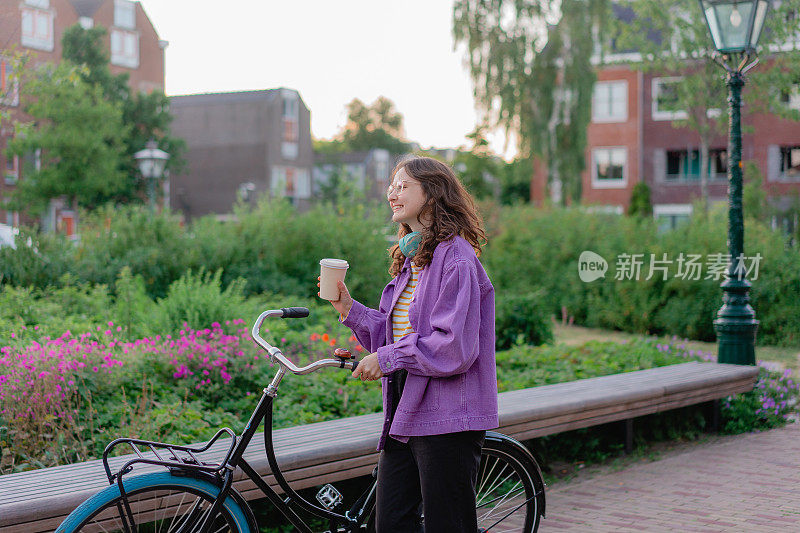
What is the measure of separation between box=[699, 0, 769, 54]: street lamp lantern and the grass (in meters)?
3.61

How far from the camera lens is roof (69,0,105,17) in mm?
37631

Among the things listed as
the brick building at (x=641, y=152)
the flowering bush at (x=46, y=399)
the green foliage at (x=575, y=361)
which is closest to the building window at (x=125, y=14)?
the brick building at (x=641, y=152)

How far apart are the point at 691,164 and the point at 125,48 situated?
26802 mm

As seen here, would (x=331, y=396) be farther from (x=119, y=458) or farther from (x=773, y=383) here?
(x=773, y=383)

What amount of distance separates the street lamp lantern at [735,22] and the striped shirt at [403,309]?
6.20 meters

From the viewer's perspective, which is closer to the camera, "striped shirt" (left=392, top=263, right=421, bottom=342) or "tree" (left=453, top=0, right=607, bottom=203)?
"striped shirt" (left=392, top=263, right=421, bottom=342)

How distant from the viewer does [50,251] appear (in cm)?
1141

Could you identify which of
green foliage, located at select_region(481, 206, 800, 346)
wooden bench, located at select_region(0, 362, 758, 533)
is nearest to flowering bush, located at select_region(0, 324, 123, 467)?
wooden bench, located at select_region(0, 362, 758, 533)

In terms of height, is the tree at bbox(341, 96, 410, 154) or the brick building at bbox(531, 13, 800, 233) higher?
the tree at bbox(341, 96, 410, 154)

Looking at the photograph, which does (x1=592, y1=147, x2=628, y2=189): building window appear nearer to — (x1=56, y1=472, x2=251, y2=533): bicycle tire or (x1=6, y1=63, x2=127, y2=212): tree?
(x1=6, y1=63, x2=127, y2=212): tree

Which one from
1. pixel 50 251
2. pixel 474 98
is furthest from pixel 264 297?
pixel 474 98

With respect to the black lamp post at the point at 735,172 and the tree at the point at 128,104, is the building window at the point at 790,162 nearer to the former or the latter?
the tree at the point at 128,104

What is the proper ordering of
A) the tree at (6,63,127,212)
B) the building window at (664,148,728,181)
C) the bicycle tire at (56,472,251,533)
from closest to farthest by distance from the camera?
1. the bicycle tire at (56,472,251,533)
2. the tree at (6,63,127,212)
3. the building window at (664,148,728,181)

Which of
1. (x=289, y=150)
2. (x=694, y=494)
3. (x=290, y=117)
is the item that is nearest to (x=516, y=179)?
(x=289, y=150)
